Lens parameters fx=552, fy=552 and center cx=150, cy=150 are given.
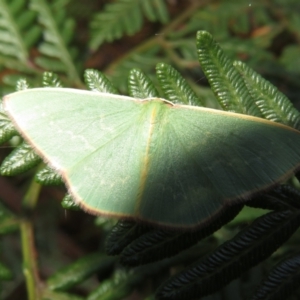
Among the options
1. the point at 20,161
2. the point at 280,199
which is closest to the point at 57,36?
the point at 20,161

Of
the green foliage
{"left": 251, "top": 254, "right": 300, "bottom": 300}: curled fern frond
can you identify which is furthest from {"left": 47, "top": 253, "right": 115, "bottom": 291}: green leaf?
{"left": 251, "top": 254, "right": 300, "bottom": 300}: curled fern frond

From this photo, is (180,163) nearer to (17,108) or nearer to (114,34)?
(17,108)

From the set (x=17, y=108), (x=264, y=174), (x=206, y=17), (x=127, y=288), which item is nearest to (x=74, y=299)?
(x=127, y=288)

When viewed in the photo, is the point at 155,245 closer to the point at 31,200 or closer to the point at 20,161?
the point at 20,161

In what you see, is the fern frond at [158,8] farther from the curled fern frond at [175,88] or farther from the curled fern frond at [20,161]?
the curled fern frond at [20,161]

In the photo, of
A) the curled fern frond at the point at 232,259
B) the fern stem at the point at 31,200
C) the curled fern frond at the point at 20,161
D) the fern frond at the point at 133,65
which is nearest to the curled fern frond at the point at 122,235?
the curled fern frond at the point at 232,259
